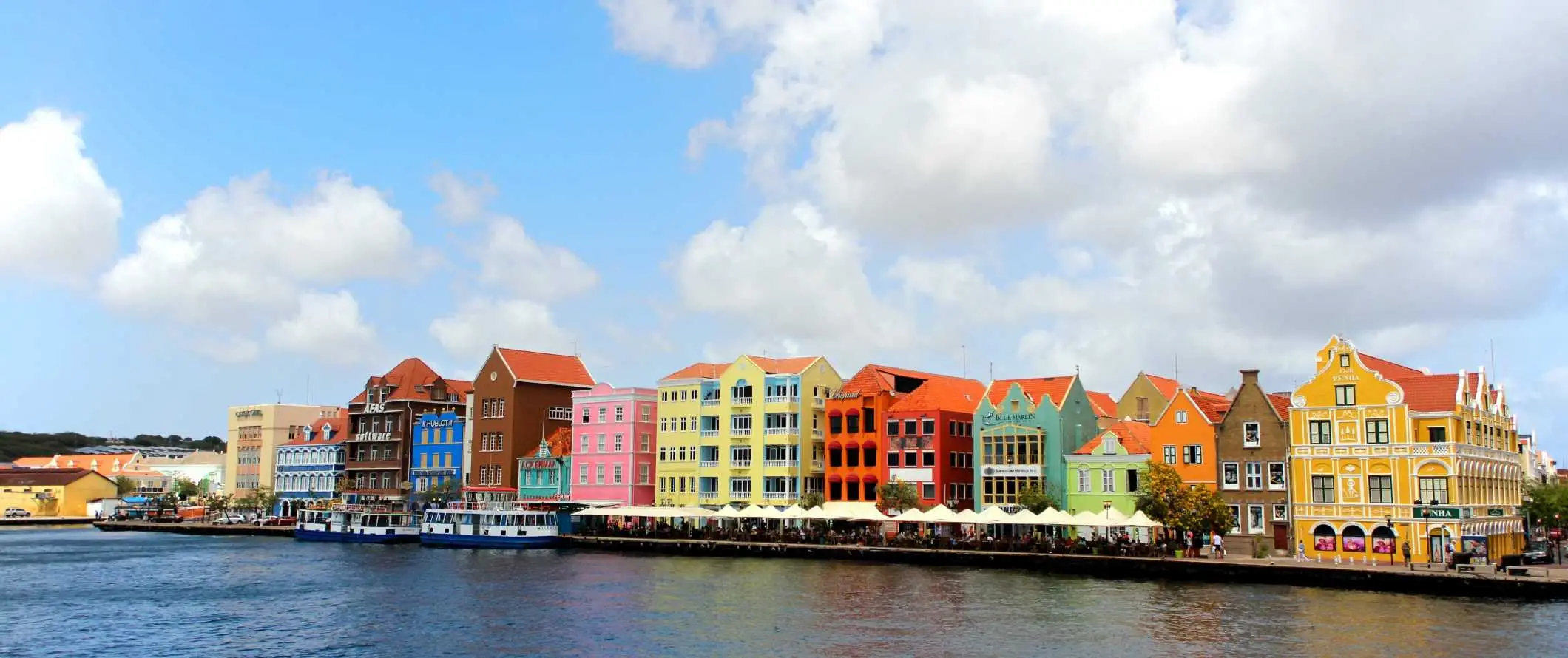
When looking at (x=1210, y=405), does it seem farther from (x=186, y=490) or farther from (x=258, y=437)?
(x=186, y=490)

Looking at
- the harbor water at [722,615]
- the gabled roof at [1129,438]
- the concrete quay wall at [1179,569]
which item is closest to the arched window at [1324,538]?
the concrete quay wall at [1179,569]

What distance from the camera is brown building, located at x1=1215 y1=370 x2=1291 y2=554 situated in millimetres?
76188

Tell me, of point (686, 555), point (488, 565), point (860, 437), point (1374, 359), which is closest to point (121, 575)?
point (488, 565)

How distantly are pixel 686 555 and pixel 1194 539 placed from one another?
3663 centimetres

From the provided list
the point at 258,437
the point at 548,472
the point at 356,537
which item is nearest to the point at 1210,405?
the point at 548,472

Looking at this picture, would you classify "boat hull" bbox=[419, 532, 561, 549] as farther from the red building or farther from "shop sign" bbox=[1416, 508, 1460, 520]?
"shop sign" bbox=[1416, 508, 1460, 520]

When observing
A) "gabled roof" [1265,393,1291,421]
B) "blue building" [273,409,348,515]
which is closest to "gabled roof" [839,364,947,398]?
"gabled roof" [1265,393,1291,421]

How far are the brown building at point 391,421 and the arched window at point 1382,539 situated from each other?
93.5 m

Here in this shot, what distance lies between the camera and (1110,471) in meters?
85.4

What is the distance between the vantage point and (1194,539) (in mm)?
74000

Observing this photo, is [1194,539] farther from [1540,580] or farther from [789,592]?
[789,592]

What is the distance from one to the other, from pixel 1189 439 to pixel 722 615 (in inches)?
1562

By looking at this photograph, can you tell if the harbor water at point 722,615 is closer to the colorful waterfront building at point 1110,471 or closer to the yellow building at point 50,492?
the colorful waterfront building at point 1110,471

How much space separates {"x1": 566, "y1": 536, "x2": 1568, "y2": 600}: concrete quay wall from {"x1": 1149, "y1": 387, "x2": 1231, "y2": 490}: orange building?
10.1m
